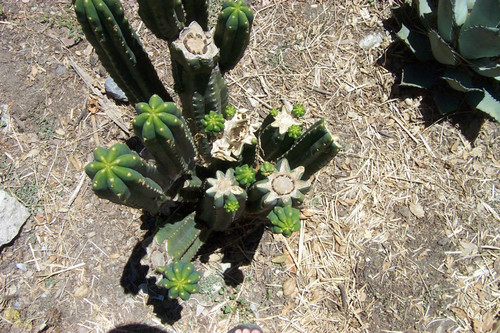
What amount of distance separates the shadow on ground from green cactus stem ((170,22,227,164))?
34.3 inches

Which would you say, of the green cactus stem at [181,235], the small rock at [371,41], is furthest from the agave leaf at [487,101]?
the green cactus stem at [181,235]

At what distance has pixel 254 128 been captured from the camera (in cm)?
279

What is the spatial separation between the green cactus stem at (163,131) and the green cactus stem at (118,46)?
18.9 inches

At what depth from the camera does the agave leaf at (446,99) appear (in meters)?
3.89

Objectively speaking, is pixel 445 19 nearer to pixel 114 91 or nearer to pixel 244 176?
pixel 244 176

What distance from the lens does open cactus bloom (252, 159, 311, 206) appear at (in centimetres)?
256

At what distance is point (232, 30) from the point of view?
2.44 metres

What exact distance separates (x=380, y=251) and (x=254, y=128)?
170 centimetres

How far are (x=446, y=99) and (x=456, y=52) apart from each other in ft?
1.44

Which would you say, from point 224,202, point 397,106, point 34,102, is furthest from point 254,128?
point 34,102

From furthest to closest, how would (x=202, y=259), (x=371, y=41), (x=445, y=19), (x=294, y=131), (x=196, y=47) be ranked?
(x=371, y=41) → (x=445, y=19) → (x=202, y=259) → (x=294, y=131) → (x=196, y=47)

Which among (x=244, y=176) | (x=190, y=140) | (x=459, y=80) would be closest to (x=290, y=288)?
(x=244, y=176)

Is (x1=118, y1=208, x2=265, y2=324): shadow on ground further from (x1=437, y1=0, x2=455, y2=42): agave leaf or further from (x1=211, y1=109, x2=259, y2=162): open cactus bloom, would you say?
(x1=437, y1=0, x2=455, y2=42): agave leaf

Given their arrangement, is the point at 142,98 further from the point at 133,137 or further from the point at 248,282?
the point at 248,282
